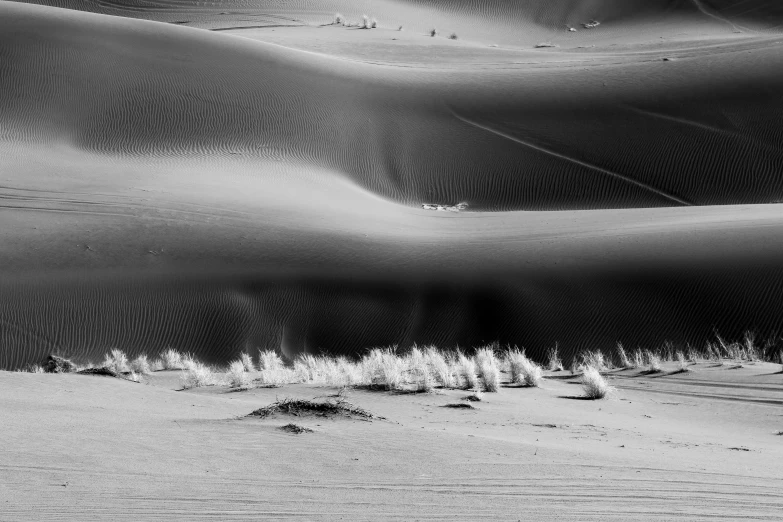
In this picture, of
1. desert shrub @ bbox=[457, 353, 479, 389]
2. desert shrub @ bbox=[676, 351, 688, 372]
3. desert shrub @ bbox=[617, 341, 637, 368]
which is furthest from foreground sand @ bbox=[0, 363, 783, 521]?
desert shrub @ bbox=[617, 341, 637, 368]

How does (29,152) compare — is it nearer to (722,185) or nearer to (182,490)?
(722,185)

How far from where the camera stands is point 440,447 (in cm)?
806

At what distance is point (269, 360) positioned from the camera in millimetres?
15930

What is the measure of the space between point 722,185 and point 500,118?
6299mm

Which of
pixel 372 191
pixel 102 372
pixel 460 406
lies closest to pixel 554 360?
pixel 460 406

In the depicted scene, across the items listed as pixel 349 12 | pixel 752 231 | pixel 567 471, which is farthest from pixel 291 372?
pixel 349 12

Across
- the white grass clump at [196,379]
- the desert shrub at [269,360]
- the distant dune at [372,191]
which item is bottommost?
the desert shrub at [269,360]

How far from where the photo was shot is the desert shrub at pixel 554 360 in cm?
1561

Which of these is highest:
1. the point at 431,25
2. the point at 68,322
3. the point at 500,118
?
the point at 431,25

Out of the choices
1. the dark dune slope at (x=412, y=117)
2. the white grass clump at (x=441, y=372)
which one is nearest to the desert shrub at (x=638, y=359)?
the white grass clump at (x=441, y=372)

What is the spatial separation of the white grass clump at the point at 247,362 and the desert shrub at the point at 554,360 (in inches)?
189

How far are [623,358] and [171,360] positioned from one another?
23.7 ft

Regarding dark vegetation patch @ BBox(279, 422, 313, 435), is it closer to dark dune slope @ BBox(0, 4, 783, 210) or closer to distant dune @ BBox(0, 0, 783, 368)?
distant dune @ BBox(0, 0, 783, 368)

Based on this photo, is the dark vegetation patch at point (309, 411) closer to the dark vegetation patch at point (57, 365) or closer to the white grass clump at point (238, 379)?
the white grass clump at point (238, 379)
